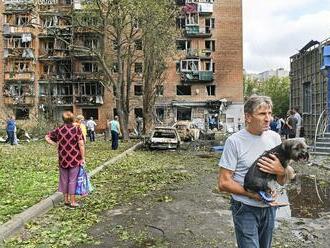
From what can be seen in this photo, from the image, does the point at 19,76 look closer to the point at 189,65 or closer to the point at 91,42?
the point at 91,42

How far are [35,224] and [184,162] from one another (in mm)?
12598

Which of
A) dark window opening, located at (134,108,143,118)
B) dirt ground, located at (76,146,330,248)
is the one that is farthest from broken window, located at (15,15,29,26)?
dirt ground, located at (76,146,330,248)

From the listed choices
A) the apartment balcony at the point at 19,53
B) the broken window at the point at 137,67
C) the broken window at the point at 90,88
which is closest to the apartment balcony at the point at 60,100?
the broken window at the point at 90,88

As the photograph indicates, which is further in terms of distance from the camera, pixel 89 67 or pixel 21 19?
pixel 89 67

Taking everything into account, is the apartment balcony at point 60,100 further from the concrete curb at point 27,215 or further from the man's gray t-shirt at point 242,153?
the man's gray t-shirt at point 242,153

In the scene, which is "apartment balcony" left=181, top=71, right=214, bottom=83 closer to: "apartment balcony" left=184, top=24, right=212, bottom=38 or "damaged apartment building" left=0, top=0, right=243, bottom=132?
"damaged apartment building" left=0, top=0, right=243, bottom=132

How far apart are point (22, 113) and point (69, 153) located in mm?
56089

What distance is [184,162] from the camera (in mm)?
20312

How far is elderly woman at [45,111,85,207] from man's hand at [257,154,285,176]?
241 inches

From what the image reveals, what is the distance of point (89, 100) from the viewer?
62312mm

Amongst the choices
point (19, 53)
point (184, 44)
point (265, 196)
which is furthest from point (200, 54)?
point (265, 196)

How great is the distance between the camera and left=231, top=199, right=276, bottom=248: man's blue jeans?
3844 millimetres

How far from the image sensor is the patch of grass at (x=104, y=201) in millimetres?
7090

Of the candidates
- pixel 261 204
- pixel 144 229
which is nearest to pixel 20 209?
pixel 144 229
